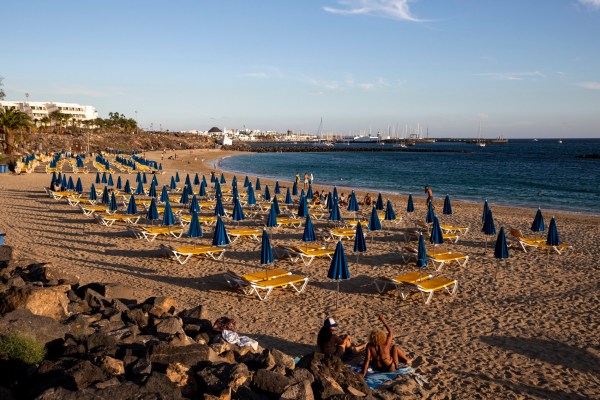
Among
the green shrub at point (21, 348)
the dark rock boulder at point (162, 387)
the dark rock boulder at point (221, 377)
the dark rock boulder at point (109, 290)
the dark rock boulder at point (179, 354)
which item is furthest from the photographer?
the dark rock boulder at point (109, 290)

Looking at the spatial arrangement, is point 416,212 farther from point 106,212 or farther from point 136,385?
point 136,385

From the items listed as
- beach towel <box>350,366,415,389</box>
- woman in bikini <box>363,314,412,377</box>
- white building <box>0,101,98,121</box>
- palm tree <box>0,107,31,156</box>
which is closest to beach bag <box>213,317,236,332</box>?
beach towel <box>350,366,415,389</box>

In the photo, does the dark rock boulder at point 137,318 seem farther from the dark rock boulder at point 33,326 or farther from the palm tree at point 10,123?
the palm tree at point 10,123

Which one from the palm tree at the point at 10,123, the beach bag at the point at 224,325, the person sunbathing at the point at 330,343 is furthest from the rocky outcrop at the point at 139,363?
the palm tree at the point at 10,123

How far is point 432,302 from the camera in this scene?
9.84 meters

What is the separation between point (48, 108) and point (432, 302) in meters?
115

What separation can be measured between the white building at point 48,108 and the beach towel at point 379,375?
102m

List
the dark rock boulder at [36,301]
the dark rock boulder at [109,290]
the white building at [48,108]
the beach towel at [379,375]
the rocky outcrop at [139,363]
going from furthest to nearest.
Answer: the white building at [48,108] → the dark rock boulder at [109,290] → the dark rock boulder at [36,301] → the beach towel at [379,375] → the rocky outcrop at [139,363]

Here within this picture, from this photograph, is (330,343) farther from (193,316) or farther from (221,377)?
(221,377)

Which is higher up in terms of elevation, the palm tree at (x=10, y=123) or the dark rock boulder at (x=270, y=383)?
the palm tree at (x=10, y=123)

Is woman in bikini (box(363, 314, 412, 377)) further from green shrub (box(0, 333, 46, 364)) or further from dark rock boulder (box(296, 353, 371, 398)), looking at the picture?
green shrub (box(0, 333, 46, 364))

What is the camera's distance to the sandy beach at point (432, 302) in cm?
694

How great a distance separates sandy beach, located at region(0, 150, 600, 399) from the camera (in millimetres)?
6941

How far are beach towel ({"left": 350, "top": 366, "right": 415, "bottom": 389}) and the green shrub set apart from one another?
3.92 metres
